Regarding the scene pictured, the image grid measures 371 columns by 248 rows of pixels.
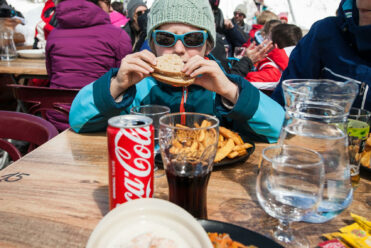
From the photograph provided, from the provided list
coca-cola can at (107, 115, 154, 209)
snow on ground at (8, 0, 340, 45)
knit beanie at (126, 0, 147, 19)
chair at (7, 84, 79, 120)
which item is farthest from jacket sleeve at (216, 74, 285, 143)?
snow on ground at (8, 0, 340, 45)

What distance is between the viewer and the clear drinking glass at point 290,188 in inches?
28.0

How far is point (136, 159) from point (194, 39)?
1.11 m

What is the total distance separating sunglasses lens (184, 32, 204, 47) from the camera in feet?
5.39

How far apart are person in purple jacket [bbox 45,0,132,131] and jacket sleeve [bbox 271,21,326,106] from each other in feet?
5.88

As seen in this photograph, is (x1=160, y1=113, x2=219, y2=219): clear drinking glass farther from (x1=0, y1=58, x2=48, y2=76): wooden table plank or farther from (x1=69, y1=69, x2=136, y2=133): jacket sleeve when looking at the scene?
(x1=0, y1=58, x2=48, y2=76): wooden table plank

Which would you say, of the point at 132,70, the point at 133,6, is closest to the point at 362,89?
the point at 132,70

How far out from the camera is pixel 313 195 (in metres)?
0.72

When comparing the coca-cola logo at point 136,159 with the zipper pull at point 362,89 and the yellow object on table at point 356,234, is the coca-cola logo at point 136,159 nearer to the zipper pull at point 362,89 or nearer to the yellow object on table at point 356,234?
the yellow object on table at point 356,234

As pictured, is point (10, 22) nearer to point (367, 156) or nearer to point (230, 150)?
point (230, 150)

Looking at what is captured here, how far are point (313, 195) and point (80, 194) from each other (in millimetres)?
715

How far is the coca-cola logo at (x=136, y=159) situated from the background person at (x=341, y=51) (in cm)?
147

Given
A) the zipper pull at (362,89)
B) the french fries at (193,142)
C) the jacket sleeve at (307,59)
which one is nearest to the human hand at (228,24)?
the jacket sleeve at (307,59)

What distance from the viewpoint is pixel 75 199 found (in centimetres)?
93

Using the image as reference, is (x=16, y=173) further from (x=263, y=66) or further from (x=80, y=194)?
(x=263, y=66)
